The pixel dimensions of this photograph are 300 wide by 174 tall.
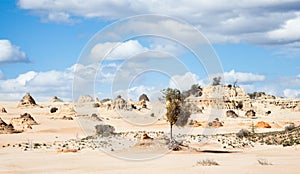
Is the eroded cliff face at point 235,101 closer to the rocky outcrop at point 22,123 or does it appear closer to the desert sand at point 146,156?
the rocky outcrop at point 22,123

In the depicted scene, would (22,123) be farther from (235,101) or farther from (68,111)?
(235,101)

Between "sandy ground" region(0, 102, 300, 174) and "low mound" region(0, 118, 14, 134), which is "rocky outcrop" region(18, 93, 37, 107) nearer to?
"low mound" region(0, 118, 14, 134)

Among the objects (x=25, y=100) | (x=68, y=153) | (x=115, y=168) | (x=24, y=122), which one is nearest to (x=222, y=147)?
(x=68, y=153)

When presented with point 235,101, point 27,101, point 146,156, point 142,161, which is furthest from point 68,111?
point 142,161

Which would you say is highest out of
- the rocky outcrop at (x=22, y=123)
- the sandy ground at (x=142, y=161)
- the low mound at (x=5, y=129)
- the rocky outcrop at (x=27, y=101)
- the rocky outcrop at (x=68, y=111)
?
the rocky outcrop at (x=27, y=101)

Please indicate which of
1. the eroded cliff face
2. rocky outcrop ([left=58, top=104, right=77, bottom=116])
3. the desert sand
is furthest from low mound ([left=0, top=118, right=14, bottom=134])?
the eroded cliff face

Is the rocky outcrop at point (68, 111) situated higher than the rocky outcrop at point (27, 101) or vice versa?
the rocky outcrop at point (27, 101)

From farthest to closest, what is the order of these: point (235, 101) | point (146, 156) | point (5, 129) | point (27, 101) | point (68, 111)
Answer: point (235, 101) → point (27, 101) → point (68, 111) → point (5, 129) → point (146, 156)

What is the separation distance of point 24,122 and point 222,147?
29.4 m

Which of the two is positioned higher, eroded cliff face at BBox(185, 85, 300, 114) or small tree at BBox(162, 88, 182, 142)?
eroded cliff face at BBox(185, 85, 300, 114)

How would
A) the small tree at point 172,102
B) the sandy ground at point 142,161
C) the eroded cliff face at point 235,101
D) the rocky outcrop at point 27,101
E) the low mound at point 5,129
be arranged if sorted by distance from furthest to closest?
1. the rocky outcrop at point 27,101
2. the eroded cliff face at point 235,101
3. the low mound at point 5,129
4. the small tree at point 172,102
5. the sandy ground at point 142,161

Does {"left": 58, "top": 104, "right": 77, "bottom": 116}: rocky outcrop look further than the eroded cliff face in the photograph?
No

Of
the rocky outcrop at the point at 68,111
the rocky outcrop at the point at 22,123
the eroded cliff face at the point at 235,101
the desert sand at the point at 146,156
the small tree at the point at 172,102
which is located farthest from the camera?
the eroded cliff face at the point at 235,101

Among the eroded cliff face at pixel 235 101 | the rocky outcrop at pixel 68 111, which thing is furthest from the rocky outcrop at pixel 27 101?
the eroded cliff face at pixel 235 101
